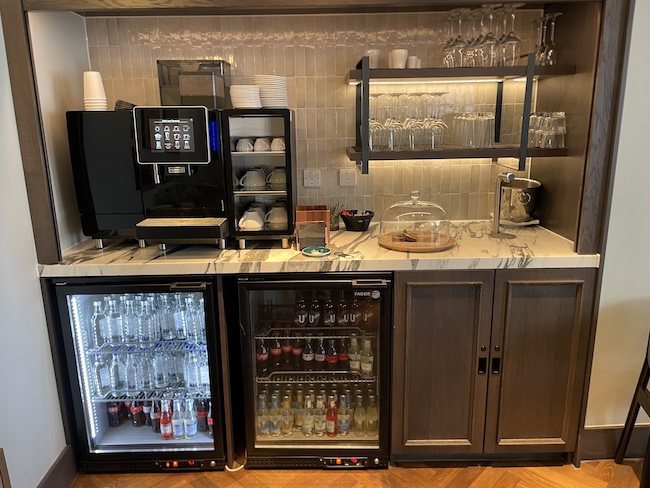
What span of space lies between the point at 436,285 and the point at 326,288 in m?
0.46

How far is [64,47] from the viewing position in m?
2.30

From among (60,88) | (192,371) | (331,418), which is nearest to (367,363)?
(331,418)

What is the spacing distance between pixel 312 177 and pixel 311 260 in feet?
2.45

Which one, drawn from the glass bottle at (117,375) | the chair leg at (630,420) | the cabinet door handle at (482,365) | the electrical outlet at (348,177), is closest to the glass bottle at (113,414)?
the glass bottle at (117,375)

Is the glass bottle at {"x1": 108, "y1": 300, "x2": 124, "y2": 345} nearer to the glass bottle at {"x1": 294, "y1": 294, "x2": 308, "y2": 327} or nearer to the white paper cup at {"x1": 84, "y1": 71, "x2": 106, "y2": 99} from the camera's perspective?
the glass bottle at {"x1": 294, "y1": 294, "x2": 308, "y2": 327}

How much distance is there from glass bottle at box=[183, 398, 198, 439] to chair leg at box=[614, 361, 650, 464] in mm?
1968

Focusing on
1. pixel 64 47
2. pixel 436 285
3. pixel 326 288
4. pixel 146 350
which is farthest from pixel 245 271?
pixel 64 47

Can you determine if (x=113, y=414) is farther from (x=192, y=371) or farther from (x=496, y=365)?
(x=496, y=365)

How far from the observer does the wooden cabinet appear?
2.13m

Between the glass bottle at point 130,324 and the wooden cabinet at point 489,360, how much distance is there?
1182mm

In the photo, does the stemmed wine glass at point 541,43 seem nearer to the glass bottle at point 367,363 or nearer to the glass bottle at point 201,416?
the glass bottle at point 367,363

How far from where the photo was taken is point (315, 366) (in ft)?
7.80

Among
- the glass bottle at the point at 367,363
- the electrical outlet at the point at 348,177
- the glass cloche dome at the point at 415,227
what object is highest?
the electrical outlet at the point at 348,177

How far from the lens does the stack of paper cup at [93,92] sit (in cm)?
222
